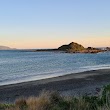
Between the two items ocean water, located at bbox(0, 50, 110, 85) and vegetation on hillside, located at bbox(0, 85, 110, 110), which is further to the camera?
ocean water, located at bbox(0, 50, 110, 85)

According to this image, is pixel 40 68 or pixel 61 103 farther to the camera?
pixel 40 68

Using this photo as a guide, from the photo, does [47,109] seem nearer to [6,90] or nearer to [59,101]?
[59,101]

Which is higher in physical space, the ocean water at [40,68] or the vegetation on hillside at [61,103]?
the vegetation on hillside at [61,103]

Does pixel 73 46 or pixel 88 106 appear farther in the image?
pixel 73 46

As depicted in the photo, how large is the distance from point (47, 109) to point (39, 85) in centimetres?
1450

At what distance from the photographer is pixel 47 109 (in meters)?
10.5

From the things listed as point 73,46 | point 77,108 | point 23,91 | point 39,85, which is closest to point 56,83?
point 39,85

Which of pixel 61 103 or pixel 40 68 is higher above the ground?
pixel 61 103

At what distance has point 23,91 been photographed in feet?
72.3

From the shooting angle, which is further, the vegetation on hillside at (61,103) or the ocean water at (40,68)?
the ocean water at (40,68)

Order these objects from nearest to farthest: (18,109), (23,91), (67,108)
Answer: (18,109)
(67,108)
(23,91)

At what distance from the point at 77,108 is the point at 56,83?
16.1m

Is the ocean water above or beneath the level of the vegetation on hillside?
beneath

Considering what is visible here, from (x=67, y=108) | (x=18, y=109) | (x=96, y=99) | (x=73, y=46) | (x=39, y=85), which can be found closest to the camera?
(x=18, y=109)
